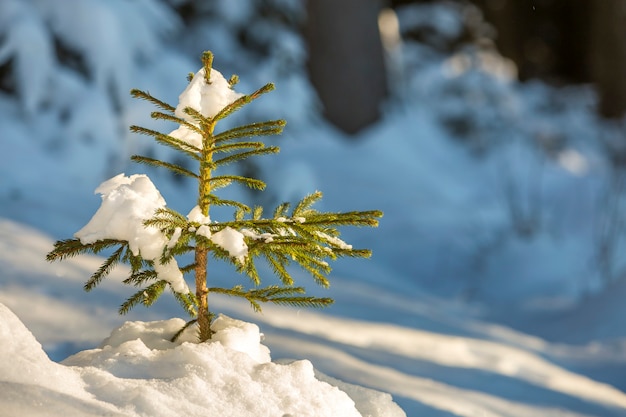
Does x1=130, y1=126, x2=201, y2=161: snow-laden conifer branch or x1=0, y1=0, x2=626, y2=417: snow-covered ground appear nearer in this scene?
x1=130, y1=126, x2=201, y2=161: snow-laden conifer branch

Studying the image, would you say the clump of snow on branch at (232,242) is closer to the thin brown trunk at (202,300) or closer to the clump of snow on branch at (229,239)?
the clump of snow on branch at (229,239)

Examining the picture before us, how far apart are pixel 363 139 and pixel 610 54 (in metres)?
4.94

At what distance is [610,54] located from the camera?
12477 millimetres

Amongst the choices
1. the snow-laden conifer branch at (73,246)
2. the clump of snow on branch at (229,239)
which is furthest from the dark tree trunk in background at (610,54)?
the snow-laden conifer branch at (73,246)

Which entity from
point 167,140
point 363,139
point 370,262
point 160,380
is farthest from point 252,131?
point 363,139

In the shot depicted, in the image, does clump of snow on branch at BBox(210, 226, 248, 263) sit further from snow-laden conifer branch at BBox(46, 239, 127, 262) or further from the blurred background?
the blurred background

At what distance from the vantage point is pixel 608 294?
539 cm

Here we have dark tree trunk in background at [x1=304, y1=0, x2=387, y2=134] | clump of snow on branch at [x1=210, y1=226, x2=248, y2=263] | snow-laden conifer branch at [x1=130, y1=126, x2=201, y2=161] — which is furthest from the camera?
dark tree trunk in background at [x1=304, y1=0, x2=387, y2=134]

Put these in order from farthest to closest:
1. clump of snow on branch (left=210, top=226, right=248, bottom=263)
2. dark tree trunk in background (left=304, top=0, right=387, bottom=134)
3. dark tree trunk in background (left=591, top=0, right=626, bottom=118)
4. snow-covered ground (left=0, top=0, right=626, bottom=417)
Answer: dark tree trunk in background (left=591, top=0, right=626, bottom=118), dark tree trunk in background (left=304, top=0, right=387, bottom=134), snow-covered ground (left=0, top=0, right=626, bottom=417), clump of snow on branch (left=210, top=226, right=248, bottom=263)

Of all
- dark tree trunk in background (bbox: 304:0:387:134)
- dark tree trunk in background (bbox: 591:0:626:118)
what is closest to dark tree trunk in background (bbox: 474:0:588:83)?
dark tree trunk in background (bbox: 591:0:626:118)

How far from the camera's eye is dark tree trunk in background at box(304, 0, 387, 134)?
9.59 meters

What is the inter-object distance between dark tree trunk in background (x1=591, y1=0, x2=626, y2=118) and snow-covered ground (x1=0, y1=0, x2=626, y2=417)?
1847 mm

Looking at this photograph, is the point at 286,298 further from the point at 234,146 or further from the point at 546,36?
the point at 546,36

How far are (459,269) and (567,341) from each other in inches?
89.9
